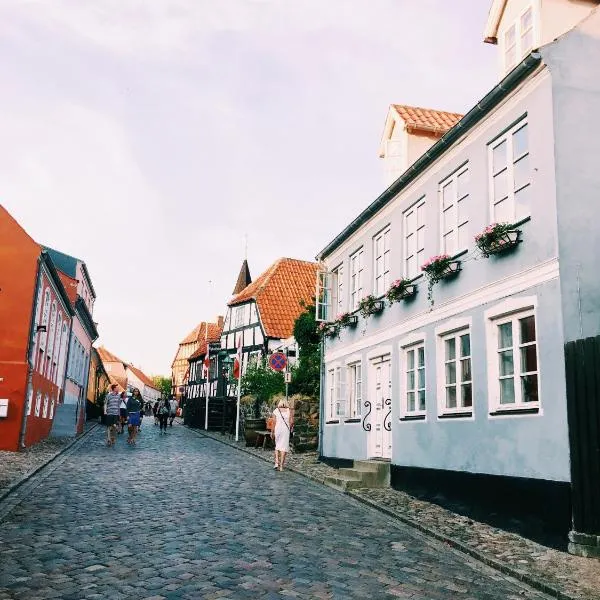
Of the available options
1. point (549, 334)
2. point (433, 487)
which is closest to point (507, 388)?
point (549, 334)

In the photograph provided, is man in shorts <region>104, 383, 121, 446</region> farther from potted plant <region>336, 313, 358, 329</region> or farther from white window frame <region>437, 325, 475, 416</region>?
white window frame <region>437, 325, 475, 416</region>

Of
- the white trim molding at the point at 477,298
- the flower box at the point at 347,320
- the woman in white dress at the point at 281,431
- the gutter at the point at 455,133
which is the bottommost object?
the woman in white dress at the point at 281,431

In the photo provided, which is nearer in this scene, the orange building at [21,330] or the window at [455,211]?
the window at [455,211]

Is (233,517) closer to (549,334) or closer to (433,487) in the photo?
(433,487)

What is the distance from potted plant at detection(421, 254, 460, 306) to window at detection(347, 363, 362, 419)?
16.7 feet

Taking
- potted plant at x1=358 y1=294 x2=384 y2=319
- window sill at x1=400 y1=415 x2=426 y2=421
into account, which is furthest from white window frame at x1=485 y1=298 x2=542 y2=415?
potted plant at x1=358 y1=294 x2=384 y2=319

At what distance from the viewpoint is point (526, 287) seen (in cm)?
957

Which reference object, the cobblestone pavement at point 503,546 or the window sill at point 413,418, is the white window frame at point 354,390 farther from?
the cobblestone pavement at point 503,546

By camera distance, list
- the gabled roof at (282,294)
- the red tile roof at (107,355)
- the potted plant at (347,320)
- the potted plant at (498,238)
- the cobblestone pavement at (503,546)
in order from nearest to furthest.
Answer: the cobblestone pavement at (503,546), the potted plant at (498,238), the potted plant at (347,320), the gabled roof at (282,294), the red tile roof at (107,355)

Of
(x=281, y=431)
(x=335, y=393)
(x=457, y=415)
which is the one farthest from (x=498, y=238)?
(x=335, y=393)

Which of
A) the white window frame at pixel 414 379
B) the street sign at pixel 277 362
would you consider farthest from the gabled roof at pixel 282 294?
the white window frame at pixel 414 379

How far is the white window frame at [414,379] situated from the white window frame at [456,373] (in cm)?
60

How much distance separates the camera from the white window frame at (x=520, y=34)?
36.3 ft

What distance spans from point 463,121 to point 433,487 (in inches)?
253
